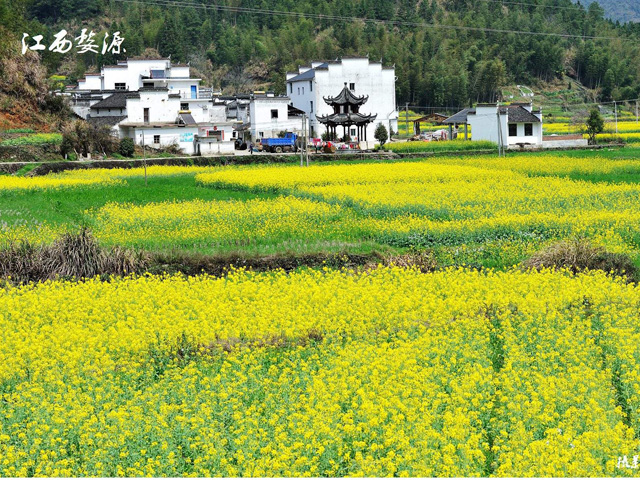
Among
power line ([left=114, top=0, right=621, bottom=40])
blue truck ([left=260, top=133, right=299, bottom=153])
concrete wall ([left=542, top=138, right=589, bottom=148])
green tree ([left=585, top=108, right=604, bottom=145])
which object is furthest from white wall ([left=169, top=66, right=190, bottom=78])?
power line ([left=114, top=0, right=621, bottom=40])

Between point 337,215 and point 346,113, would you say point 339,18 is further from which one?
point 337,215

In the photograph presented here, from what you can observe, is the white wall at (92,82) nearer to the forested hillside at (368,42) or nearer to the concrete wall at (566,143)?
→ the forested hillside at (368,42)

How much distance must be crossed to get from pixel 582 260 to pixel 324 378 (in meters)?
8.65

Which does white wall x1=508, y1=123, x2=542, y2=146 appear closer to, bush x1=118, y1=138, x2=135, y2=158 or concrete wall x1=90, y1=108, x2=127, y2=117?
bush x1=118, y1=138, x2=135, y2=158

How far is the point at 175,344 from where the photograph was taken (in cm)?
1149

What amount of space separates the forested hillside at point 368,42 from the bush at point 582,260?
75445mm

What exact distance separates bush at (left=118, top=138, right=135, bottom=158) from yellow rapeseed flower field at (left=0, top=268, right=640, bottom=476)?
35039mm

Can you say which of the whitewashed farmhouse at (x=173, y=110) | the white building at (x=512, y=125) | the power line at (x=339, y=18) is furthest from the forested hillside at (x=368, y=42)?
the white building at (x=512, y=125)

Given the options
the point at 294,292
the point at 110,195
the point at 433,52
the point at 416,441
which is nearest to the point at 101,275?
the point at 294,292

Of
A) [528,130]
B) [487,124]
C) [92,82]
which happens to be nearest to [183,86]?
[92,82]

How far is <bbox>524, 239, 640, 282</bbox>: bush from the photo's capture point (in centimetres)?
1627

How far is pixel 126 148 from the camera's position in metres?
48.7

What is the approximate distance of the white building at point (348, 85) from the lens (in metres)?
69.0

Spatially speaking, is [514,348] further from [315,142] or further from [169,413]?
[315,142]
